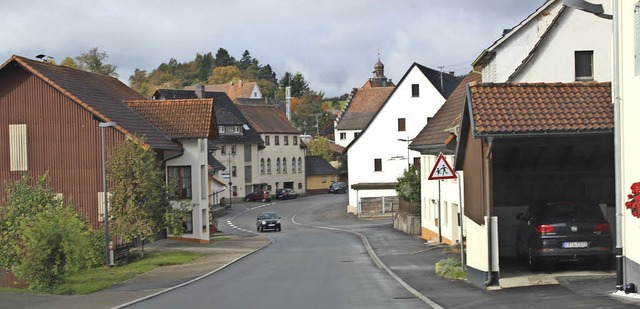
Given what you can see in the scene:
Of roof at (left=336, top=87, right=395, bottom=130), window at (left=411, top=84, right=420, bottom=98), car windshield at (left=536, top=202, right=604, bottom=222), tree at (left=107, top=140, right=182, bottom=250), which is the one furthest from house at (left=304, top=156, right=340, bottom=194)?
car windshield at (left=536, top=202, right=604, bottom=222)

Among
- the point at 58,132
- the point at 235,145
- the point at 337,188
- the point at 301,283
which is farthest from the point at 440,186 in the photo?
the point at 337,188

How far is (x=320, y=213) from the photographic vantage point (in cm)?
7581

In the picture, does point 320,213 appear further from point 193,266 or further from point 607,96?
point 607,96

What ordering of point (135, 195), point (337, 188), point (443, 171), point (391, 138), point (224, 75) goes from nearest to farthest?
point (443, 171), point (135, 195), point (391, 138), point (337, 188), point (224, 75)

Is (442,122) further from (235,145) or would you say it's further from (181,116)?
(235,145)

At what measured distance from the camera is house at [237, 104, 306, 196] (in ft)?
334

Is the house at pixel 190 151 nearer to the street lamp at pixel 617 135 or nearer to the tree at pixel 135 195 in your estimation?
the tree at pixel 135 195

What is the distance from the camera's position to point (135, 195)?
36.9 metres

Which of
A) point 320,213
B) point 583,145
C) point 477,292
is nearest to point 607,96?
point 583,145

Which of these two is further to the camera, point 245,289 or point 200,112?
point 200,112

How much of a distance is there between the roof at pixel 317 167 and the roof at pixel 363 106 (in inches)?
228

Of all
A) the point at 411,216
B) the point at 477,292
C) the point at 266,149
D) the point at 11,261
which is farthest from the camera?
the point at 266,149

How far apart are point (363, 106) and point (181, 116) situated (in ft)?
193

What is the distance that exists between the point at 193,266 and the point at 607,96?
19835 millimetres
